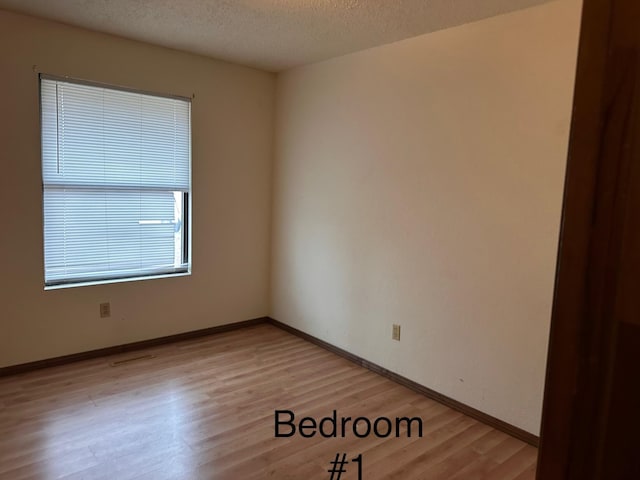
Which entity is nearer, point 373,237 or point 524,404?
point 524,404

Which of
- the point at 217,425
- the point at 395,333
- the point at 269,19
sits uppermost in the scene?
the point at 269,19

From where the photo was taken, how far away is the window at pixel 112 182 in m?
3.12

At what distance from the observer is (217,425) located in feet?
8.25

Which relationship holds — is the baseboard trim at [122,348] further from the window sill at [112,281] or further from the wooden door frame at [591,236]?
the wooden door frame at [591,236]

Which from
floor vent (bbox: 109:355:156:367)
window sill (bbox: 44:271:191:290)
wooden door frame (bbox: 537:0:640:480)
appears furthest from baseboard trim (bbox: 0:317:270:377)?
wooden door frame (bbox: 537:0:640:480)

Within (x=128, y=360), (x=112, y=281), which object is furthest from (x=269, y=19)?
(x=128, y=360)

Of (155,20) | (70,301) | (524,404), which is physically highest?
(155,20)

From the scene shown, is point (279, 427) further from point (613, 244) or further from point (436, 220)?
point (613, 244)

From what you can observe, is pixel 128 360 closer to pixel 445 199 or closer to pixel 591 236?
pixel 445 199

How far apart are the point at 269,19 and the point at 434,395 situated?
2.65 m

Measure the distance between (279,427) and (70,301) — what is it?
1860 millimetres

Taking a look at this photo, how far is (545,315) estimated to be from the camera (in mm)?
2367

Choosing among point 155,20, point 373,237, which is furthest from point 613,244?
point 155,20

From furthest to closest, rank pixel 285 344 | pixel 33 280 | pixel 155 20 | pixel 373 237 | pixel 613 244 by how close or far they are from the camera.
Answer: pixel 285 344
pixel 373 237
pixel 33 280
pixel 155 20
pixel 613 244
